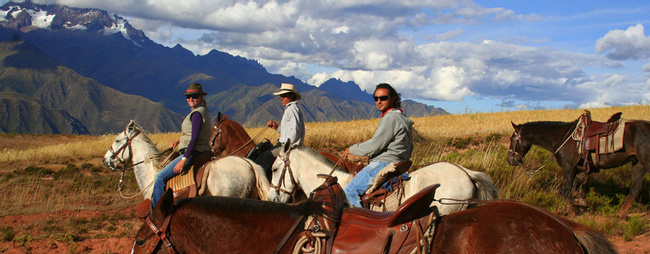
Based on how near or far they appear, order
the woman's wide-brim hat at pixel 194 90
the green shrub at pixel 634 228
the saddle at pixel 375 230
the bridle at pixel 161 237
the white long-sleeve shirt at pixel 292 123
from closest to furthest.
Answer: the saddle at pixel 375 230 < the bridle at pixel 161 237 < the woman's wide-brim hat at pixel 194 90 < the green shrub at pixel 634 228 < the white long-sleeve shirt at pixel 292 123

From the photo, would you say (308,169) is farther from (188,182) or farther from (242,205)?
(242,205)

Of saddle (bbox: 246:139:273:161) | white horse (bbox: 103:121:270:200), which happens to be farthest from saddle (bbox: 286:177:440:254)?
saddle (bbox: 246:139:273:161)

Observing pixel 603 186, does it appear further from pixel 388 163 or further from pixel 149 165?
pixel 149 165

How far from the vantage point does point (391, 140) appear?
4906 mm

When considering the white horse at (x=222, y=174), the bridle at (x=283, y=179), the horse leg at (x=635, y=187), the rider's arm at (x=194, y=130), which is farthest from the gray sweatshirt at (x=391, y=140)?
the horse leg at (x=635, y=187)

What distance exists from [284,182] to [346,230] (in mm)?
3200

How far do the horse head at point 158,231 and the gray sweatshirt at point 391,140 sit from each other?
259cm

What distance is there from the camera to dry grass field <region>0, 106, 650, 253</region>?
7074mm

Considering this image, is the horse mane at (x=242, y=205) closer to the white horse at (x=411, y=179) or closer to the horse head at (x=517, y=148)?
the white horse at (x=411, y=179)

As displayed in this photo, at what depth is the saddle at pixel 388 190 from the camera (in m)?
4.79

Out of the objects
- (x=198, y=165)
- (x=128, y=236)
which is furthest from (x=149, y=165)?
(x=128, y=236)

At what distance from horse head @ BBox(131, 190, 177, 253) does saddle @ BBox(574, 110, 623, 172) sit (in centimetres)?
843

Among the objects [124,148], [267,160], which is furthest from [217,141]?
[124,148]

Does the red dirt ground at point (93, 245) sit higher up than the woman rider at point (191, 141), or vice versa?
the woman rider at point (191, 141)
